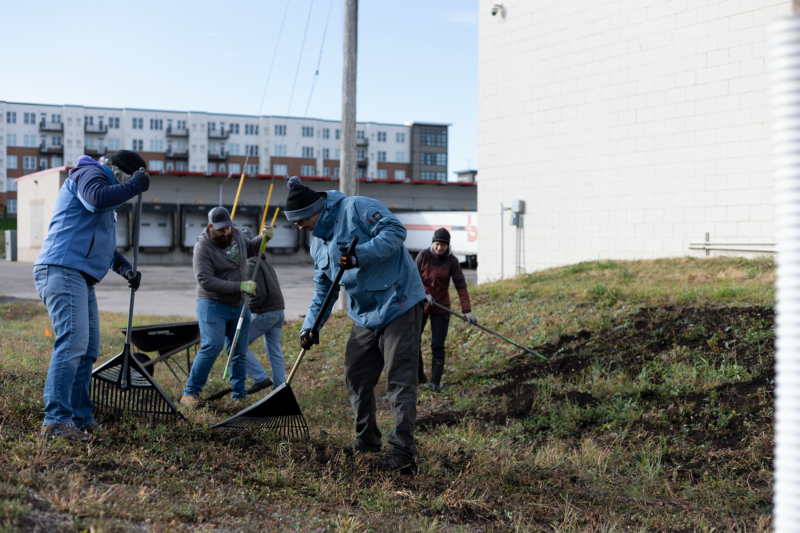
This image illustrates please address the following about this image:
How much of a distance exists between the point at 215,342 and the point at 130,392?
4.43 feet

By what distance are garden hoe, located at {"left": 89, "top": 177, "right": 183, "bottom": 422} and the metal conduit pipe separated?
13.4 ft

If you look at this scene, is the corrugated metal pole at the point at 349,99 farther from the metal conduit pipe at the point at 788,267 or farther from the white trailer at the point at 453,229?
the white trailer at the point at 453,229

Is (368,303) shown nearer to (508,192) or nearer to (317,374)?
(317,374)

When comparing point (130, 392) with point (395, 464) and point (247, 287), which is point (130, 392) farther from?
point (395, 464)

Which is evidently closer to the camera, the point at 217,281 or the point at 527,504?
the point at 527,504

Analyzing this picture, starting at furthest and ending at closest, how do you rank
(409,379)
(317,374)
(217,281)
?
1. (317,374)
2. (217,281)
3. (409,379)

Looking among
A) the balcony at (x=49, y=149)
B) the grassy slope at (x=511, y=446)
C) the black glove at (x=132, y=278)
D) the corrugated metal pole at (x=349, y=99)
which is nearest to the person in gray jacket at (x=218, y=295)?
the grassy slope at (x=511, y=446)

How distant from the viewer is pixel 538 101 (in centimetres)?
1498

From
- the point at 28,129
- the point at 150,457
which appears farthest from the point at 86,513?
the point at 28,129

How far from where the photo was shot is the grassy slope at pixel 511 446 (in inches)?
127

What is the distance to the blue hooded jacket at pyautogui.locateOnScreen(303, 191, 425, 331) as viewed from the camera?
424cm

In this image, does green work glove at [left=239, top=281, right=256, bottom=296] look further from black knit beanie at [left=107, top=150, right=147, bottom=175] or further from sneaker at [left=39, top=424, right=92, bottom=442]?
sneaker at [left=39, top=424, right=92, bottom=442]

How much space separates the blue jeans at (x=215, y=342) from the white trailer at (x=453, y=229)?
2366 centimetres

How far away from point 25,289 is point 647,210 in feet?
62.2
